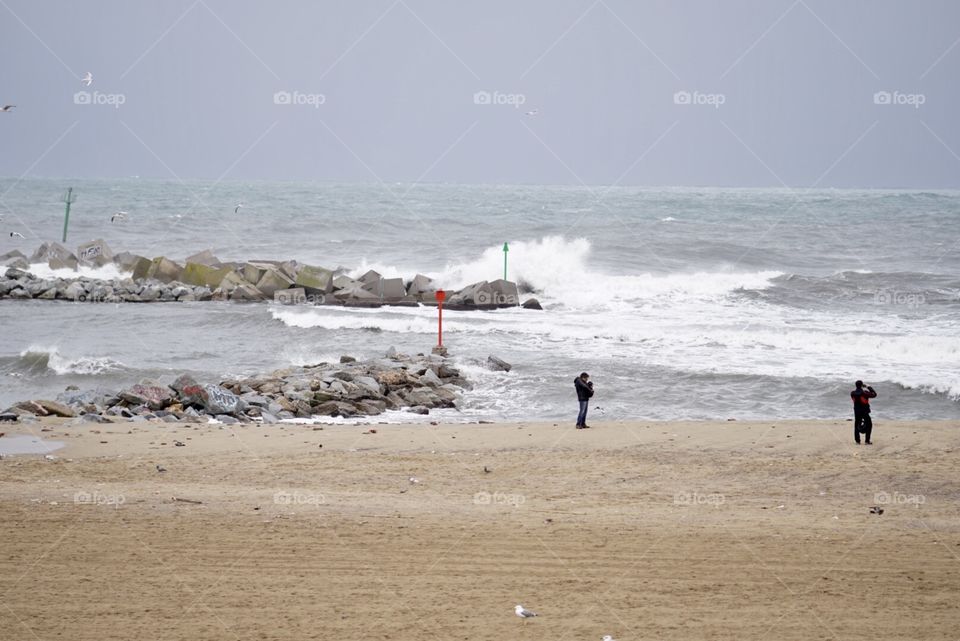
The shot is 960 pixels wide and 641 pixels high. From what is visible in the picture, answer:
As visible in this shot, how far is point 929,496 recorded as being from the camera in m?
10.6

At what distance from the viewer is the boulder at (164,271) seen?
117ft

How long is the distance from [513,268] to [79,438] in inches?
1036

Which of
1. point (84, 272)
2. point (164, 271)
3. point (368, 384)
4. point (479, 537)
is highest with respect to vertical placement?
point (84, 272)

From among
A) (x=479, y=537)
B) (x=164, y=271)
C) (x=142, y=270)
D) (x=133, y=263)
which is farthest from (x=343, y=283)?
(x=479, y=537)

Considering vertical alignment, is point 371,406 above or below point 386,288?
below

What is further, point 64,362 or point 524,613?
point 64,362

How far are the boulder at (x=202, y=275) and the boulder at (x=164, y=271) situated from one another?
34 cm

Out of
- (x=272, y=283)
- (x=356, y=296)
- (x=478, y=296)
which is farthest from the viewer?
(x=272, y=283)

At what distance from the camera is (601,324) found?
27.3 meters

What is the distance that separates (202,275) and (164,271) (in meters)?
1.89

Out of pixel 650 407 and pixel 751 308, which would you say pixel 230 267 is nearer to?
pixel 751 308

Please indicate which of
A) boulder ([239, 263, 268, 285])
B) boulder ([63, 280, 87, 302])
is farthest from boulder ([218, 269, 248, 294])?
boulder ([63, 280, 87, 302])

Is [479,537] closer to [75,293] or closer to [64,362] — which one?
[64,362]

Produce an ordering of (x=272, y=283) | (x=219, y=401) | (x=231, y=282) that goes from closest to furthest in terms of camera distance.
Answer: (x=219, y=401) → (x=272, y=283) → (x=231, y=282)
